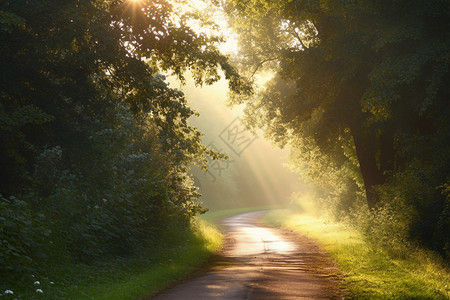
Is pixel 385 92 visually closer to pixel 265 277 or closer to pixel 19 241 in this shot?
pixel 265 277

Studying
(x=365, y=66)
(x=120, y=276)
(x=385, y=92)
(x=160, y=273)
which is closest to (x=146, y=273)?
(x=160, y=273)

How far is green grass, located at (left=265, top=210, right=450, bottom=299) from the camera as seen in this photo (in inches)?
455

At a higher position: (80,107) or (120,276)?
(80,107)

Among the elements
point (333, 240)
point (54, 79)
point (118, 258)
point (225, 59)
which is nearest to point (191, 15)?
point (225, 59)

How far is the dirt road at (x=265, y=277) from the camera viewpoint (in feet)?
38.0

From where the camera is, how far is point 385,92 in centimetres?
1700

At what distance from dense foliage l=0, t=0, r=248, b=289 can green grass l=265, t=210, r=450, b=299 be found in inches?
262

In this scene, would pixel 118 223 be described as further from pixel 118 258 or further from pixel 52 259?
pixel 52 259

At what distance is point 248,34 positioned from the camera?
101ft

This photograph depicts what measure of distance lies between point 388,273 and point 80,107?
34.0 feet

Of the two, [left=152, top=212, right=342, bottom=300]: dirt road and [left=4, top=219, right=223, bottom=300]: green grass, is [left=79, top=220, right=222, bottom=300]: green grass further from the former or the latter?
[left=152, top=212, right=342, bottom=300]: dirt road

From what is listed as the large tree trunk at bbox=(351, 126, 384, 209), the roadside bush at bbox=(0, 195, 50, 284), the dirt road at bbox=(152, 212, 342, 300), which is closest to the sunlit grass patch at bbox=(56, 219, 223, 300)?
the dirt road at bbox=(152, 212, 342, 300)

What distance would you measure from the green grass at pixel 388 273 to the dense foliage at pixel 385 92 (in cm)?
78

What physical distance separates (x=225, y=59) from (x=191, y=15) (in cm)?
263
